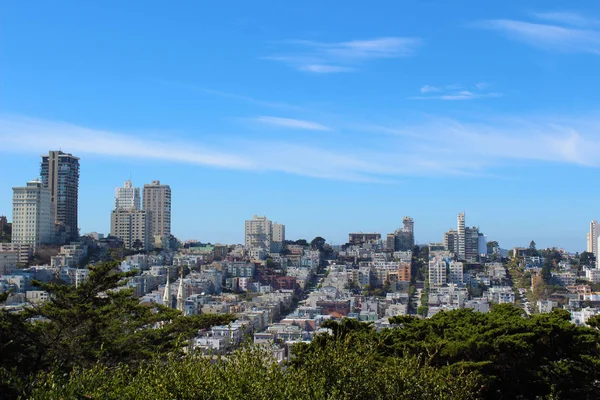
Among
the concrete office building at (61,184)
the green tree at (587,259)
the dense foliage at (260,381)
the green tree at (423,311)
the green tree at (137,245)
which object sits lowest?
the green tree at (423,311)

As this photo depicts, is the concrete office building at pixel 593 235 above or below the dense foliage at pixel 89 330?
above

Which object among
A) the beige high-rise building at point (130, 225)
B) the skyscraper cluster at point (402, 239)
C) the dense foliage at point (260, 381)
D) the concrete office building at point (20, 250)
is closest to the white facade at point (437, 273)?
the skyscraper cluster at point (402, 239)

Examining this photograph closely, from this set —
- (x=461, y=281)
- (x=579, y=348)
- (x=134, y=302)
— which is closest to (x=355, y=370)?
(x=579, y=348)

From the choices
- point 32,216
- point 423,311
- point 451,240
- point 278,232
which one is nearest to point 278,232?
point 278,232

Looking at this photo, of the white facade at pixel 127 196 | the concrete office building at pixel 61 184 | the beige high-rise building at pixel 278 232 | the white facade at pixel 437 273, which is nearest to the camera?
the white facade at pixel 437 273

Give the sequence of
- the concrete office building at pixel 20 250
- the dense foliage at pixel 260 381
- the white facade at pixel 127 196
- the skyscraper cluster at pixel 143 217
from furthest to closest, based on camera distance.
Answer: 1. the white facade at pixel 127 196
2. the skyscraper cluster at pixel 143 217
3. the concrete office building at pixel 20 250
4. the dense foliage at pixel 260 381

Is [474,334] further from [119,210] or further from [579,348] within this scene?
[119,210]

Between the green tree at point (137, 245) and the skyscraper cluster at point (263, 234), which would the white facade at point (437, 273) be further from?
the green tree at point (137, 245)

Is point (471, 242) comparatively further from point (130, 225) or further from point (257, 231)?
point (130, 225)
